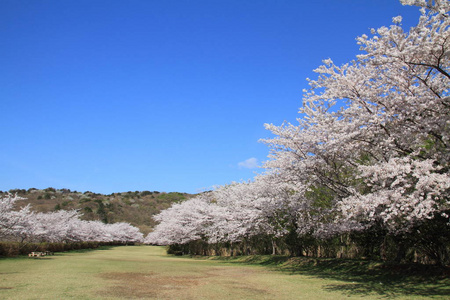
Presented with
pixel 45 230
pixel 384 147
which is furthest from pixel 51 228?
pixel 384 147

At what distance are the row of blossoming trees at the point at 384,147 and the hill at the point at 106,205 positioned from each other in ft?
256

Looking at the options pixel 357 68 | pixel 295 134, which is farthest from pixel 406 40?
pixel 295 134

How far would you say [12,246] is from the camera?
26.0 metres

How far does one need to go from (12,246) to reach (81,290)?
20.0 m

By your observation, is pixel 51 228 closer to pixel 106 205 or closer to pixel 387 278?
pixel 387 278

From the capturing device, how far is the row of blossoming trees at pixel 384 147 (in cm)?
955

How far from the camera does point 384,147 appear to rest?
1161 cm

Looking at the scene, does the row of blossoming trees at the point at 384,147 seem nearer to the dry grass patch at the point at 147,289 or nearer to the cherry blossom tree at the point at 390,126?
the cherry blossom tree at the point at 390,126

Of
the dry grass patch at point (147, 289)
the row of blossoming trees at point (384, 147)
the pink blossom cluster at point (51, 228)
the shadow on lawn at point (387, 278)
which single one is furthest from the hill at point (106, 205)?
the row of blossoming trees at point (384, 147)

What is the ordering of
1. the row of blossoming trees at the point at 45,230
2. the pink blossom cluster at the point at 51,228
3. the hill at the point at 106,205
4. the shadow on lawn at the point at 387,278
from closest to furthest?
the shadow on lawn at the point at 387,278 → the row of blossoming trees at the point at 45,230 → the pink blossom cluster at the point at 51,228 → the hill at the point at 106,205

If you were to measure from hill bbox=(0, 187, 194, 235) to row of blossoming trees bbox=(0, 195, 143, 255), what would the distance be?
15.2 metres

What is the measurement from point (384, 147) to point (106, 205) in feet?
325

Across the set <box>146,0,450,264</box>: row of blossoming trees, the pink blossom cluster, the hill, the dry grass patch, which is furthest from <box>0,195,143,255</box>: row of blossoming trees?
<box>146,0,450,264</box>: row of blossoming trees

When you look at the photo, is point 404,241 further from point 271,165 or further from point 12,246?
point 12,246
